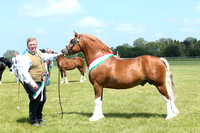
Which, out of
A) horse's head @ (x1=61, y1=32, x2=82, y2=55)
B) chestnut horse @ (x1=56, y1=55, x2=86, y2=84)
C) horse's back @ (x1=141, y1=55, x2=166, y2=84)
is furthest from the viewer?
chestnut horse @ (x1=56, y1=55, x2=86, y2=84)

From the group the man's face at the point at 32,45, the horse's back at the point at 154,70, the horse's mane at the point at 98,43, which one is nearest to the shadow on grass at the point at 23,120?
the man's face at the point at 32,45

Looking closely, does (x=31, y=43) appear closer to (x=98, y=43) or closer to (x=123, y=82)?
(x=98, y=43)

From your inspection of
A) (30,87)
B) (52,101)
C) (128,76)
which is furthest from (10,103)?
(128,76)

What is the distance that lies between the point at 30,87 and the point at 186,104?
5697 millimetres

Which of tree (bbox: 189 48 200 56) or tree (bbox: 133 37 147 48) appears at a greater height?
tree (bbox: 133 37 147 48)

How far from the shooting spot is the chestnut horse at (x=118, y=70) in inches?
230

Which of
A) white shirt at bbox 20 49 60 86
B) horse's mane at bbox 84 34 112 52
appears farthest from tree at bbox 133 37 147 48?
white shirt at bbox 20 49 60 86

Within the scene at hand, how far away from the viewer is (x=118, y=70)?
5918mm

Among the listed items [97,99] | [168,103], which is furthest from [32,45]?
[168,103]

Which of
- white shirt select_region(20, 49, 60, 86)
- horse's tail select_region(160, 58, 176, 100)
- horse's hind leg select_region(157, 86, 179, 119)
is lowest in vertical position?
horse's hind leg select_region(157, 86, 179, 119)

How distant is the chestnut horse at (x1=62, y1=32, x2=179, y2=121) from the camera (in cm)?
585

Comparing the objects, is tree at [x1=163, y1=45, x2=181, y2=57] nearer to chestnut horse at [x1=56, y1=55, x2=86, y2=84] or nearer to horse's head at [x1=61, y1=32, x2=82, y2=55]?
chestnut horse at [x1=56, y1=55, x2=86, y2=84]

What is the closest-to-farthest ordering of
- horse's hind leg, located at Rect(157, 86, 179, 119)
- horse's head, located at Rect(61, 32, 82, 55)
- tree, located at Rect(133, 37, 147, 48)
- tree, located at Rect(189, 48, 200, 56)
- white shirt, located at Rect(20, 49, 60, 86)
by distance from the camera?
white shirt, located at Rect(20, 49, 60, 86)
horse's hind leg, located at Rect(157, 86, 179, 119)
horse's head, located at Rect(61, 32, 82, 55)
tree, located at Rect(189, 48, 200, 56)
tree, located at Rect(133, 37, 147, 48)

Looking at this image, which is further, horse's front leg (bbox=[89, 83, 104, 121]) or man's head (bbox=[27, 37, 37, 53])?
horse's front leg (bbox=[89, 83, 104, 121])
